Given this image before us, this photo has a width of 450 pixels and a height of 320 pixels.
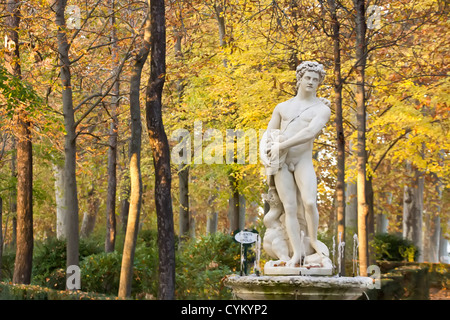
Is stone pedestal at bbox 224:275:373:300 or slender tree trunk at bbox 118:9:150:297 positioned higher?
slender tree trunk at bbox 118:9:150:297

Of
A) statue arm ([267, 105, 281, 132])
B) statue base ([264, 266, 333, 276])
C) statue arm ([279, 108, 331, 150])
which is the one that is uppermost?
statue arm ([267, 105, 281, 132])

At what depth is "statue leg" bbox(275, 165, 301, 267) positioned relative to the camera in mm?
10469

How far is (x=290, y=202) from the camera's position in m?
10.5

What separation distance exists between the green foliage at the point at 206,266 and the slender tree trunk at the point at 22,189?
12.6ft

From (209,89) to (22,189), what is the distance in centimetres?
773

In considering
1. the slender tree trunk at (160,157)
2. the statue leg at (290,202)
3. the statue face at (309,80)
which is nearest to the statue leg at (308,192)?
the statue leg at (290,202)

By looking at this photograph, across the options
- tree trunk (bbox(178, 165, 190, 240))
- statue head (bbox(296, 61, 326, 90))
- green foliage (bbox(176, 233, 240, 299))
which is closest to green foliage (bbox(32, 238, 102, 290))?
green foliage (bbox(176, 233, 240, 299))

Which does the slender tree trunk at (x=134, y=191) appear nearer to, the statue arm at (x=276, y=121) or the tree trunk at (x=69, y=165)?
the tree trunk at (x=69, y=165)

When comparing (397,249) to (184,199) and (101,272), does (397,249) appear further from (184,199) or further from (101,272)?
(101,272)

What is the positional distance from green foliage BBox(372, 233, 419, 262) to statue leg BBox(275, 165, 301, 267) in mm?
17739

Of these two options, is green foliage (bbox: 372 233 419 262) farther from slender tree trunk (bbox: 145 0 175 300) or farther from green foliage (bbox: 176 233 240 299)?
slender tree trunk (bbox: 145 0 175 300)
